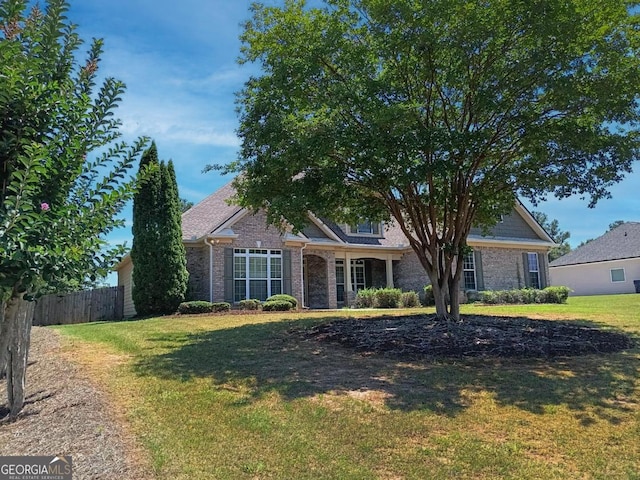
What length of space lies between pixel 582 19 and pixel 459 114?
119 inches

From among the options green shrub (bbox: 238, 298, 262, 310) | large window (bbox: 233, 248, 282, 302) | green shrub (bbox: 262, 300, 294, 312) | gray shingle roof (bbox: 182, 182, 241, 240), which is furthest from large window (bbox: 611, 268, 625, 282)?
green shrub (bbox: 238, 298, 262, 310)

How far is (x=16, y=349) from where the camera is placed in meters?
5.70

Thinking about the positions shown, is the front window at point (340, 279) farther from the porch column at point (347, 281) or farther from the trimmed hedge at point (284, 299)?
the trimmed hedge at point (284, 299)

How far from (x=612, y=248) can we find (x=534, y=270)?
1567 centimetres

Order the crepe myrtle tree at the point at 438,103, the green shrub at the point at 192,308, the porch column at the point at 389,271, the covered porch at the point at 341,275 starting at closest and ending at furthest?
the crepe myrtle tree at the point at 438,103, the green shrub at the point at 192,308, the covered porch at the point at 341,275, the porch column at the point at 389,271

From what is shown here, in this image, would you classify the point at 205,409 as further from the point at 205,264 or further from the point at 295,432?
the point at 205,264

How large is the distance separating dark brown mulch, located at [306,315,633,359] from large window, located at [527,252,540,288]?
51.3 ft

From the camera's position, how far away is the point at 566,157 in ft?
35.1

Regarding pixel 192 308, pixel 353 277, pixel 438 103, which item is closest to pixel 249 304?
pixel 192 308

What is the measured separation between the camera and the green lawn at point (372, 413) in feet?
13.8

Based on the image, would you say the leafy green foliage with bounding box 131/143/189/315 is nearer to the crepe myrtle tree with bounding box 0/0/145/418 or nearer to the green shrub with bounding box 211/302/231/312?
the green shrub with bounding box 211/302/231/312

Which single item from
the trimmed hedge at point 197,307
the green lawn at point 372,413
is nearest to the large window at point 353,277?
the trimmed hedge at point 197,307

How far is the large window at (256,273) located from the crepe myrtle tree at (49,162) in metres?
13.8

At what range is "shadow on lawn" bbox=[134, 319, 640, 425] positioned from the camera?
5836 millimetres
